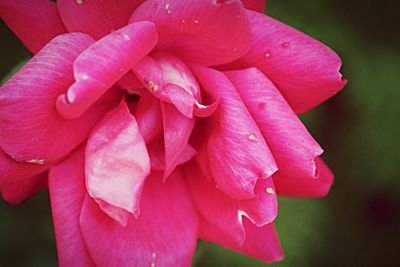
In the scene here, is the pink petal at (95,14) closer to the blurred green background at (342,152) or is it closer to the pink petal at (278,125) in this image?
the pink petal at (278,125)

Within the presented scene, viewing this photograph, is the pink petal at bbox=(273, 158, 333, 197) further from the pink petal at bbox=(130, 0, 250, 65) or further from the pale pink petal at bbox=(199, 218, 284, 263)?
the pink petal at bbox=(130, 0, 250, 65)

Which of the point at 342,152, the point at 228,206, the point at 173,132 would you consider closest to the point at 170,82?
the point at 173,132

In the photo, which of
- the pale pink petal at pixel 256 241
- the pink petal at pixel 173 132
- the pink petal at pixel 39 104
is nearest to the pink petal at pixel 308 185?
the pale pink petal at pixel 256 241

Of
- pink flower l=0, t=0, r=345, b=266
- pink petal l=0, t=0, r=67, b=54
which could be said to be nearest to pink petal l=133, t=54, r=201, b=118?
pink flower l=0, t=0, r=345, b=266

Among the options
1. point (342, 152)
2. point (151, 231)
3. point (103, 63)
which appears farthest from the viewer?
point (342, 152)

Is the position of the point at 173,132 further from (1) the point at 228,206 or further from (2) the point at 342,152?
(2) the point at 342,152

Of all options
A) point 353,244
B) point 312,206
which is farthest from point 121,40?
point 353,244

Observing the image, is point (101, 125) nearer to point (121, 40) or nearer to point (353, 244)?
point (121, 40)
